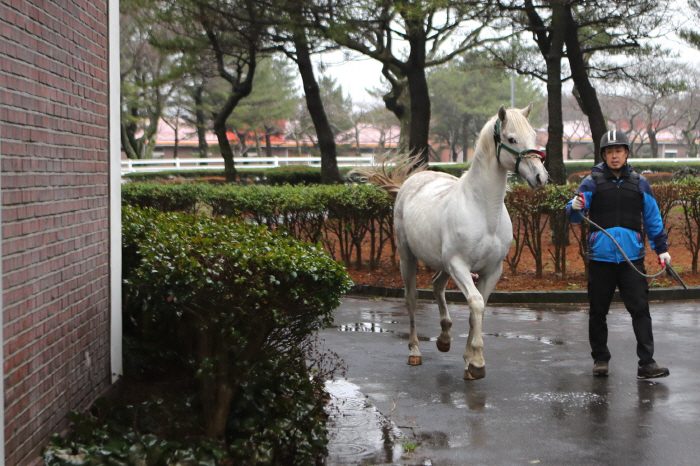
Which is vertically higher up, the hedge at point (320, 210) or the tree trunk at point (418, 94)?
the tree trunk at point (418, 94)

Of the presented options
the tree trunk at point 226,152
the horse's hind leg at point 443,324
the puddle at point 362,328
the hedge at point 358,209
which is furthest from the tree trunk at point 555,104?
the tree trunk at point 226,152

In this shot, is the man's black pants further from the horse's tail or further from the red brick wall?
the red brick wall

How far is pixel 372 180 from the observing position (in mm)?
9148

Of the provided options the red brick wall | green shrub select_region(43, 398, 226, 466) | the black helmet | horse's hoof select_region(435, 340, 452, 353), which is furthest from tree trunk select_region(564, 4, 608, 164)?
green shrub select_region(43, 398, 226, 466)

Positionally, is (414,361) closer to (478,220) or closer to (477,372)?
(477,372)

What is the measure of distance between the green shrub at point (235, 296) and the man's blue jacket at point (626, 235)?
Answer: 9.63 ft

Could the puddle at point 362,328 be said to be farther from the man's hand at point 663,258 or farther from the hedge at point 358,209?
the man's hand at point 663,258

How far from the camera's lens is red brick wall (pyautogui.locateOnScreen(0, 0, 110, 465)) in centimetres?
367

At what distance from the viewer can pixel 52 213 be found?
14.0 ft

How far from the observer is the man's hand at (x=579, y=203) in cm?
681

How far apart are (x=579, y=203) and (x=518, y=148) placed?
0.88 meters

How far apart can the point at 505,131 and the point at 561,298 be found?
16.5 feet

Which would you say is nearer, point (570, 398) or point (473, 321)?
point (570, 398)

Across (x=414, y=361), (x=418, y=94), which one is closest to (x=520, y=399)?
(x=414, y=361)
